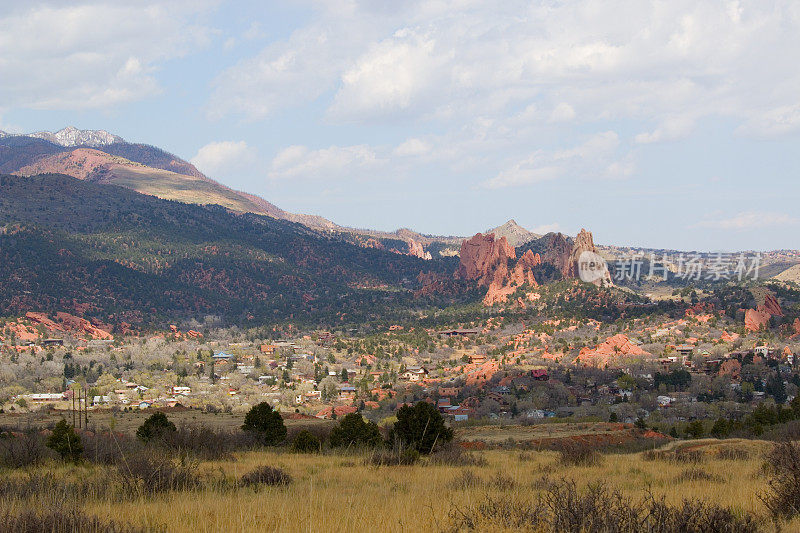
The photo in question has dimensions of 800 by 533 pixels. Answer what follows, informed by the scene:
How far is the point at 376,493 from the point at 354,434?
14745mm

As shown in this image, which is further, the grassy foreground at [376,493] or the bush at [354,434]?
the bush at [354,434]

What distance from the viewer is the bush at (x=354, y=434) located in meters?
25.5

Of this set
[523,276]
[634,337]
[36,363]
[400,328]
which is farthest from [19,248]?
[634,337]

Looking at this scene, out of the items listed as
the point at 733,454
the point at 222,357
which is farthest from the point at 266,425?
the point at 222,357

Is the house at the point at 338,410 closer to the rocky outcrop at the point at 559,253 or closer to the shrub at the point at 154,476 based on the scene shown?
the shrub at the point at 154,476

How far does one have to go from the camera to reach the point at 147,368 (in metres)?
91.0

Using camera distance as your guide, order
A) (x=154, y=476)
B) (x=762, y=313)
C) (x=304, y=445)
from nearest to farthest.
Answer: (x=154, y=476), (x=304, y=445), (x=762, y=313)

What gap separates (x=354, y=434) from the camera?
2653 centimetres

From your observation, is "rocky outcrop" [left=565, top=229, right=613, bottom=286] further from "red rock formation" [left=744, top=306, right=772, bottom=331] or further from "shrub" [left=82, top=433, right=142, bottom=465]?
"shrub" [left=82, top=433, right=142, bottom=465]

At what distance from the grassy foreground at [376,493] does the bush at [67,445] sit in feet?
5.47

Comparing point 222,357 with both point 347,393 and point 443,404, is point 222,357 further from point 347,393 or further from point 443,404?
point 443,404

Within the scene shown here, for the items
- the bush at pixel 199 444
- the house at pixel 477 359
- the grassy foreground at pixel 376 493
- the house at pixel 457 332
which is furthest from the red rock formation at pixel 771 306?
the bush at pixel 199 444

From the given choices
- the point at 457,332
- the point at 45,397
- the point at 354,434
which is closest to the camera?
the point at 354,434

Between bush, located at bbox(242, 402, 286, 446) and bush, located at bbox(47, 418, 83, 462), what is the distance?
801 cm
